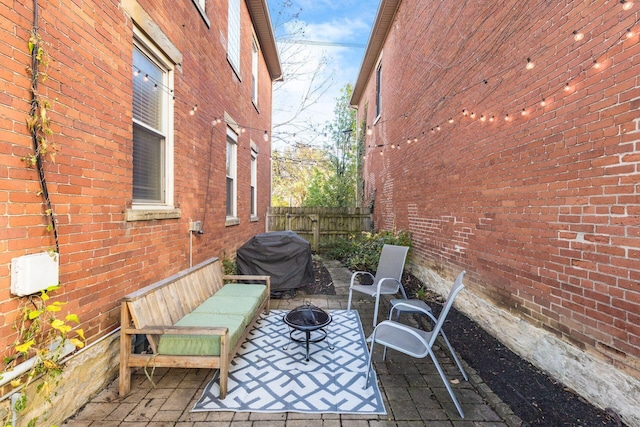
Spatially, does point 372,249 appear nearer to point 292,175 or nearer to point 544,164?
point 544,164

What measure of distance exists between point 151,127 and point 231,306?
223 cm

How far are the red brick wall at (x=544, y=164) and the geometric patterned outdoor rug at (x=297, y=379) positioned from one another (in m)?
1.77

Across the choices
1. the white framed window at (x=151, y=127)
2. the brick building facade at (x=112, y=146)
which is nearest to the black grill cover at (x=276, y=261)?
the brick building facade at (x=112, y=146)

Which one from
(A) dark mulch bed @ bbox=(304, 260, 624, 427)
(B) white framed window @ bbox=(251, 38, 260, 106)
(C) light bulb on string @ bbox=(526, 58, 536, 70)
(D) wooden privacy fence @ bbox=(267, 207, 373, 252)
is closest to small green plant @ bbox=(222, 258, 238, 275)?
(A) dark mulch bed @ bbox=(304, 260, 624, 427)

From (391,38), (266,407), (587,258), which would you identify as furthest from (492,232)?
(391,38)

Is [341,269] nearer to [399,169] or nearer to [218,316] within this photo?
[399,169]

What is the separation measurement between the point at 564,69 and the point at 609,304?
6.38 feet

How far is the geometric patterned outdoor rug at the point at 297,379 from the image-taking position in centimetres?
234

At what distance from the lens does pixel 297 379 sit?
2.71 metres

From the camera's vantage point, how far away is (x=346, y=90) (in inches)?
583

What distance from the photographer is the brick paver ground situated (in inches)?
84.5

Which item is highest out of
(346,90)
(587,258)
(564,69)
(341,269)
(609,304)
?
(346,90)

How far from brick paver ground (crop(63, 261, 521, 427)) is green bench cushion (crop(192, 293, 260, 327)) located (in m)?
0.59

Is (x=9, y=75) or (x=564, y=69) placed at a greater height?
(x=564, y=69)
